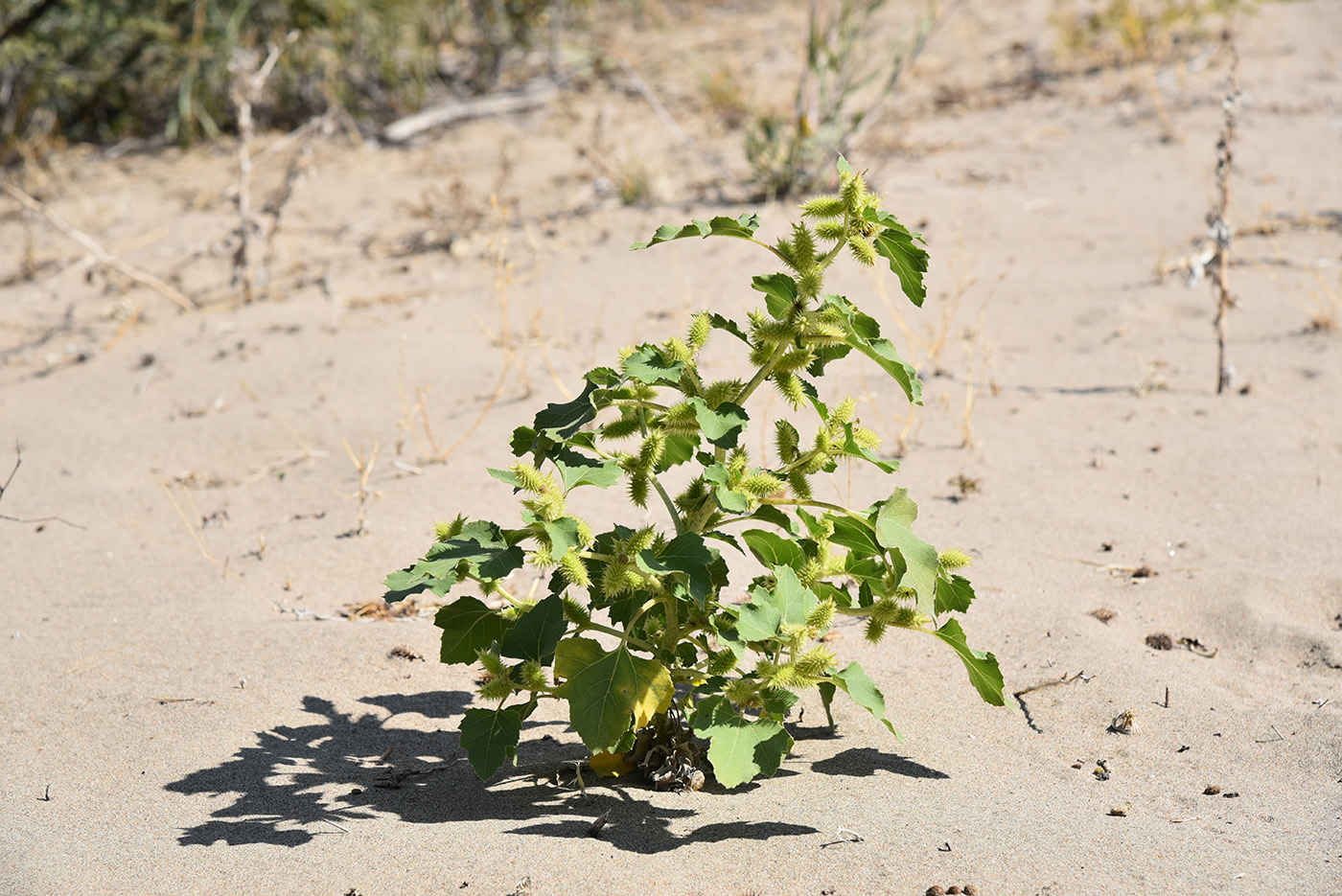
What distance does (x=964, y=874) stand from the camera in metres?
1.92

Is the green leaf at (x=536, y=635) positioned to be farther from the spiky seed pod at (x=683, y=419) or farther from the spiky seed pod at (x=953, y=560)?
the spiky seed pod at (x=953, y=560)

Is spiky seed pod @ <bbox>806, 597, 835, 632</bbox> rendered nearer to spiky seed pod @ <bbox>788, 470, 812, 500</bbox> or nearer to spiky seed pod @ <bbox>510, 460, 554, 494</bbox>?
spiky seed pod @ <bbox>788, 470, 812, 500</bbox>

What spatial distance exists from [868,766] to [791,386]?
912 millimetres

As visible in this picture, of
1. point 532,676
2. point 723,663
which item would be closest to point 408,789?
point 532,676

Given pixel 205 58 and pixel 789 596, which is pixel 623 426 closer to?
pixel 789 596

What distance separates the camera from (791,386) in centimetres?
188

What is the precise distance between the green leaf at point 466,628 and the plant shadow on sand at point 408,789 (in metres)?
0.32

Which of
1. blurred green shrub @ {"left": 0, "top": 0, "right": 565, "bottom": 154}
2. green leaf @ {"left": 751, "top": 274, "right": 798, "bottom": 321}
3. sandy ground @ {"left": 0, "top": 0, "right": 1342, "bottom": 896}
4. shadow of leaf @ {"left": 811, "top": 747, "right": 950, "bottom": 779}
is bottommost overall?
shadow of leaf @ {"left": 811, "top": 747, "right": 950, "bottom": 779}

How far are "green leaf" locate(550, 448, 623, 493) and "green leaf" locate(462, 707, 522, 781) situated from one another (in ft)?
1.51

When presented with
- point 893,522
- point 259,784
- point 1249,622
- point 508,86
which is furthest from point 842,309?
point 508,86

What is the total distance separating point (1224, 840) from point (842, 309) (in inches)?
47.4

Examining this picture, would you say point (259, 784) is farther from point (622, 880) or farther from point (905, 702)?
point (905, 702)

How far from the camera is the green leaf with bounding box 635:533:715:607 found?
1.81 metres

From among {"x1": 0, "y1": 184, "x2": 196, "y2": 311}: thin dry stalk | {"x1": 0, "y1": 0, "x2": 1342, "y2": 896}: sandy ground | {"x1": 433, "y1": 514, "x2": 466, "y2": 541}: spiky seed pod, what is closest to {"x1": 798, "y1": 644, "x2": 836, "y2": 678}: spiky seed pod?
{"x1": 0, "y1": 0, "x2": 1342, "y2": 896}: sandy ground
